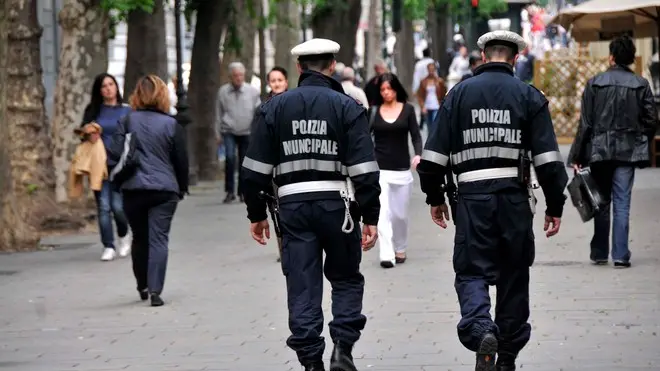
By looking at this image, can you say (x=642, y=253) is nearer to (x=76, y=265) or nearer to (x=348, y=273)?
(x=76, y=265)

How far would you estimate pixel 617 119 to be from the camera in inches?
512

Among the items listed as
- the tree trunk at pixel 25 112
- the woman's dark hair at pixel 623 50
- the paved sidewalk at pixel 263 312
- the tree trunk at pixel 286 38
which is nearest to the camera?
the paved sidewalk at pixel 263 312

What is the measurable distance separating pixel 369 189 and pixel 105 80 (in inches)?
260

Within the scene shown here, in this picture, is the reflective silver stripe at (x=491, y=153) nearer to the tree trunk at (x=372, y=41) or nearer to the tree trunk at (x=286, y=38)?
the tree trunk at (x=286, y=38)

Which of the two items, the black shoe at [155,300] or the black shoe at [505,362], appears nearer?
the black shoe at [505,362]

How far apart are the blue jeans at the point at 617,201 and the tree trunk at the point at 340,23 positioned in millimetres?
20074

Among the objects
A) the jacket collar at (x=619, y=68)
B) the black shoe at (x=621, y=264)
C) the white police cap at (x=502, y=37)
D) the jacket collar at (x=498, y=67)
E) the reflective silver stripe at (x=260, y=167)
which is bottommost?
the black shoe at (x=621, y=264)

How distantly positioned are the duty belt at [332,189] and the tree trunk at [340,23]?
24919mm

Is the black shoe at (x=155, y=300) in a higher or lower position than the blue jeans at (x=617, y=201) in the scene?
lower

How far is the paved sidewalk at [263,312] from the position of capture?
9.26 metres

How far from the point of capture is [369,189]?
8.22 metres

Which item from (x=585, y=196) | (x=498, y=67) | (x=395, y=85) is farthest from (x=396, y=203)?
(x=498, y=67)

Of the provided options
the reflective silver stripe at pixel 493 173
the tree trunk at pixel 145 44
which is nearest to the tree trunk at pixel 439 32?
the tree trunk at pixel 145 44

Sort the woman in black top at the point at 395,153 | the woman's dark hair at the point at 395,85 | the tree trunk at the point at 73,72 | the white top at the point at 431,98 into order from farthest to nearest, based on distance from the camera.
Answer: the white top at the point at 431,98 → the tree trunk at the point at 73,72 → the woman in black top at the point at 395,153 → the woman's dark hair at the point at 395,85
